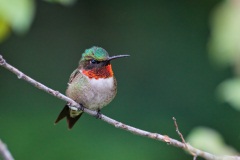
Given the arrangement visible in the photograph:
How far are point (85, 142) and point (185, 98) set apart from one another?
1.59 meters

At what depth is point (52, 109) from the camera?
289 inches

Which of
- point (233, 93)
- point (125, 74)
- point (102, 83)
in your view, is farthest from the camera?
point (125, 74)

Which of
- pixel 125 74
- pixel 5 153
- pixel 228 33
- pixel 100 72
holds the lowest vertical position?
pixel 125 74

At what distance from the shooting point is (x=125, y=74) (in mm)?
7797

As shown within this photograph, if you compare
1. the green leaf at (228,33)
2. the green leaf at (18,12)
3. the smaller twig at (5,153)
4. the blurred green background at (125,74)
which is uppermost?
the green leaf at (18,12)

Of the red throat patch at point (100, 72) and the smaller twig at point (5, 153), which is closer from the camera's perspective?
the smaller twig at point (5, 153)

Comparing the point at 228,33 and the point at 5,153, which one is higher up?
the point at 228,33

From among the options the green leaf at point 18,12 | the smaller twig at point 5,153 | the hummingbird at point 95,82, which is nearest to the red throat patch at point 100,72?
the hummingbird at point 95,82

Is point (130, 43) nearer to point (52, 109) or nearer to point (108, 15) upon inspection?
point (108, 15)

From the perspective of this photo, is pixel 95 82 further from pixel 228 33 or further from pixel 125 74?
pixel 125 74

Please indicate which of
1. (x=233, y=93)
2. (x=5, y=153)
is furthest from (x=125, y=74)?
(x=5, y=153)

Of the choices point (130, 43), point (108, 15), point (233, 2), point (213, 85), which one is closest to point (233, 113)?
Result: point (213, 85)

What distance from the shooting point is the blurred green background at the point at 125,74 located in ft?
23.1

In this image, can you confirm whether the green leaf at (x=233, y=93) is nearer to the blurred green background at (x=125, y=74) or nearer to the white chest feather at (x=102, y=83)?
the white chest feather at (x=102, y=83)
